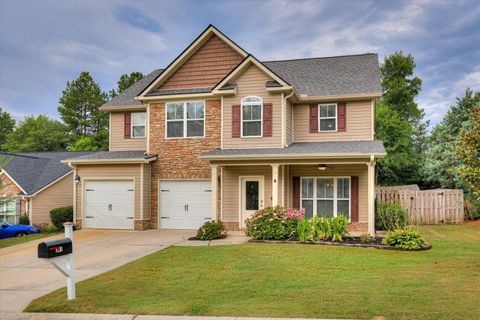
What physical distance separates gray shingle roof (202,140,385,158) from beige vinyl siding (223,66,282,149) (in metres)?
0.46

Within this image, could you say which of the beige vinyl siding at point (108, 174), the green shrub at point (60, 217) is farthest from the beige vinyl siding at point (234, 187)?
the green shrub at point (60, 217)

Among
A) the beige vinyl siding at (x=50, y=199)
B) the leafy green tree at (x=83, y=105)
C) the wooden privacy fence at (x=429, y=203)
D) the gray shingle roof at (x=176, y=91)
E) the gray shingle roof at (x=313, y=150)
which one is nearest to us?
the gray shingle roof at (x=313, y=150)

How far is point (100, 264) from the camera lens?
10.2m

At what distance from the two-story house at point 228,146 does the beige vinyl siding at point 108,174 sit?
0.15ft

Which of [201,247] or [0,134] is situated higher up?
[0,134]

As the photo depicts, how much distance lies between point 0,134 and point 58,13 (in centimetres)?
4763

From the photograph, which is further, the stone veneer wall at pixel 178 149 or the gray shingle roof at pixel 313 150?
the stone veneer wall at pixel 178 149

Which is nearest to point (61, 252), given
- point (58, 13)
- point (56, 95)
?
point (58, 13)

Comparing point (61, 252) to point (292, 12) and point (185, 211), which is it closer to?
point (185, 211)

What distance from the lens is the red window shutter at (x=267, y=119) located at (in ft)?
51.9

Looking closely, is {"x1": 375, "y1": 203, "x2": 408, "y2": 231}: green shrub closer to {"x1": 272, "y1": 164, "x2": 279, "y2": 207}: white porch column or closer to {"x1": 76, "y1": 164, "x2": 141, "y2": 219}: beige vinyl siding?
{"x1": 272, "y1": 164, "x2": 279, "y2": 207}: white porch column

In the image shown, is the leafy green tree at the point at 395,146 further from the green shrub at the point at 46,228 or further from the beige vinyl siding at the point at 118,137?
the green shrub at the point at 46,228

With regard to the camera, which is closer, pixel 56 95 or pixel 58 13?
pixel 58 13

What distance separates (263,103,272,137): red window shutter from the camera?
15815 millimetres
